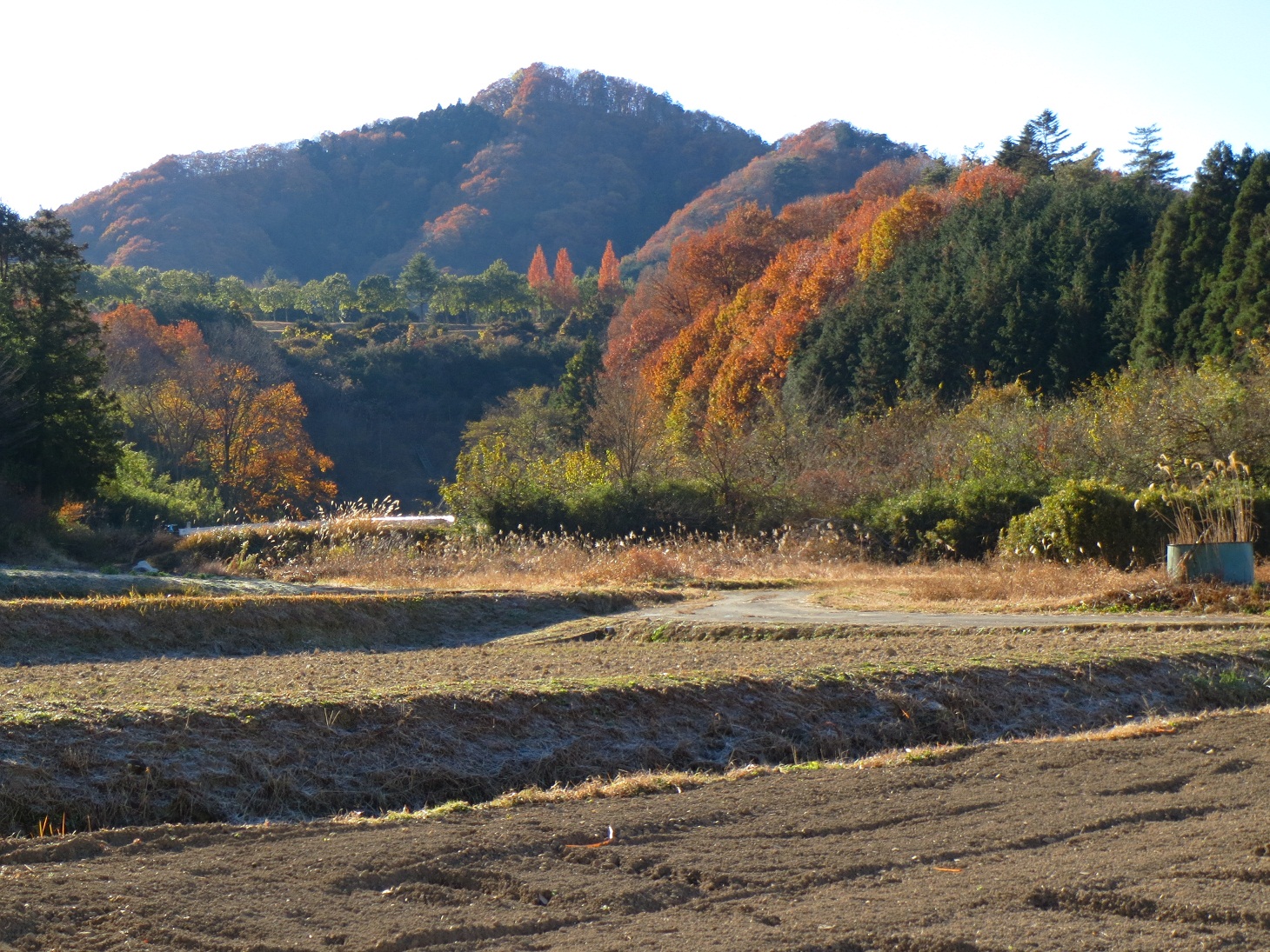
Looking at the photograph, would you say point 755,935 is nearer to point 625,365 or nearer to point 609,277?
point 625,365

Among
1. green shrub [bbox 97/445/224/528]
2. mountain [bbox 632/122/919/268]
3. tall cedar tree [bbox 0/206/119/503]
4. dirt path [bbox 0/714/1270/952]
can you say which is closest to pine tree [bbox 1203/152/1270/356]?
tall cedar tree [bbox 0/206/119/503]

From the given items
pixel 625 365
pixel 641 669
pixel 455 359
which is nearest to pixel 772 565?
pixel 641 669

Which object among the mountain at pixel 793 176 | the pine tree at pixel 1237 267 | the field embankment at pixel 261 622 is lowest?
the field embankment at pixel 261 622

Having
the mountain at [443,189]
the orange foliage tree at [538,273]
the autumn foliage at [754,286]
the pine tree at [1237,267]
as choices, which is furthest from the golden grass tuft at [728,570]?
the mountain at [443,189]

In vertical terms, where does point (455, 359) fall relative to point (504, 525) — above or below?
above

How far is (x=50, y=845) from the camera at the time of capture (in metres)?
4.73

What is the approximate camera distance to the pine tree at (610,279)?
101 metres

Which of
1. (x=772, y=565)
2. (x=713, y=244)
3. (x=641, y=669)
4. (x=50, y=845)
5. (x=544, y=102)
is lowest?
(x=772, y=565)

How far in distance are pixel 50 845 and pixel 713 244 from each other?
65.1 m

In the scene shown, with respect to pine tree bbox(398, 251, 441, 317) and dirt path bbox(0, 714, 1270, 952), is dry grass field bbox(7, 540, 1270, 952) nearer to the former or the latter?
dirt path bbox(0, 714, 1270, 952)

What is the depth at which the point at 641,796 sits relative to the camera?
19.8 feet

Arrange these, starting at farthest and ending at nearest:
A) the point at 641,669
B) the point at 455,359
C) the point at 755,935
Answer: the point at 455,359 < the point at 641,669 < the point at 755,935

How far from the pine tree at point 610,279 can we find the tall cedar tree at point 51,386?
71.6 metres

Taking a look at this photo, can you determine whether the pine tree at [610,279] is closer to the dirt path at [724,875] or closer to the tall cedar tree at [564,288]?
the tall cedar tree at [564,288]
